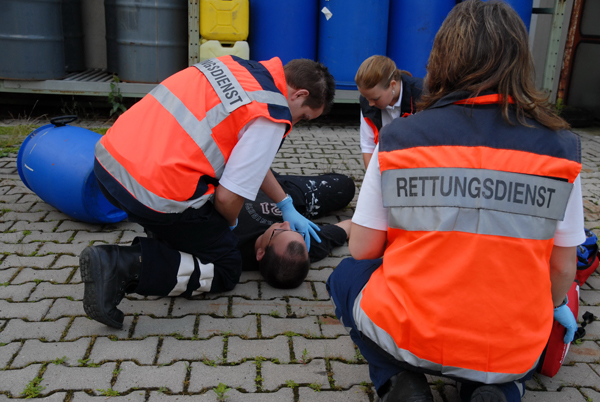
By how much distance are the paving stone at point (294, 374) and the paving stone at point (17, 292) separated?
1.21 m

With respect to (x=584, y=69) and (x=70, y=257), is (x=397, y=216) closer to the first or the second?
(x=70, y=257)

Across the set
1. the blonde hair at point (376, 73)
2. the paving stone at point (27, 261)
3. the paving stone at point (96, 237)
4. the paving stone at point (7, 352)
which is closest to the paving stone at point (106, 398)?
the paving stone at point (7, 352)

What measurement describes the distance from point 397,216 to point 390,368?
1.72 ft

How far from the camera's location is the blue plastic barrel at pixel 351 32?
5.17 m

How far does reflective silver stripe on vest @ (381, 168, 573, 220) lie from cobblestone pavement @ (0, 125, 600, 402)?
859 millimetres

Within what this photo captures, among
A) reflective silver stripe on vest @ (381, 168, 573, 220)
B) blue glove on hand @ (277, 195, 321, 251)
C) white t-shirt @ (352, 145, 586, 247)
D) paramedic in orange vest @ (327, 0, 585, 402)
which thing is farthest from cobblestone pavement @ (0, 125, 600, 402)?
reflective silver stripe on vest @ (381, 168, 573, 220)

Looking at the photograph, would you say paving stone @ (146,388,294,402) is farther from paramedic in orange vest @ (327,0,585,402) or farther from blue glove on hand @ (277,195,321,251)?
blue glove on hand @ (277,195,321,251)

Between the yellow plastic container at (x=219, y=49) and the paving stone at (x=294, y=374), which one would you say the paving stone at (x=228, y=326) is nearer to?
Answer: the paving stone at (x=294, y=374)

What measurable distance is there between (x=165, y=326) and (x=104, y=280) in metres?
0.34

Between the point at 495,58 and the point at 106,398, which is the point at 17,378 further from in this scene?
the point at 495,58

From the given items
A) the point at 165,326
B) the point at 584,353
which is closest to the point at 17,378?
the point at 165,326

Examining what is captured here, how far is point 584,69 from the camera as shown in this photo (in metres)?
6.70

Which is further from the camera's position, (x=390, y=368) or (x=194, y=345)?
(x=194, y=345)

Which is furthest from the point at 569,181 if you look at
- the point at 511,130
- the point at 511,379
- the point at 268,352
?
the point at 268,352
